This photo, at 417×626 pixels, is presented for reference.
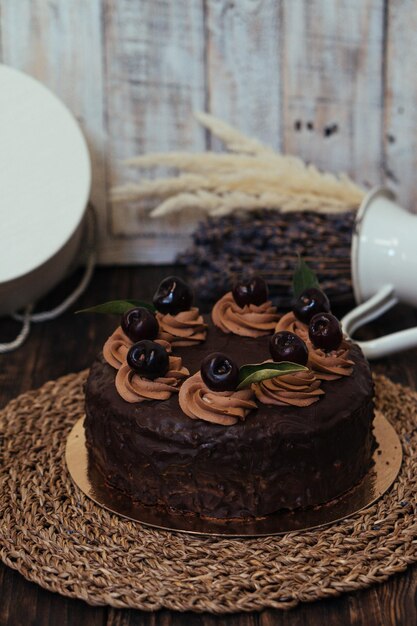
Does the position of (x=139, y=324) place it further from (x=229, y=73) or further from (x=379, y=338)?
(x=229, y=73)

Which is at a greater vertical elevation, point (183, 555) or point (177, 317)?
point (177, 317)

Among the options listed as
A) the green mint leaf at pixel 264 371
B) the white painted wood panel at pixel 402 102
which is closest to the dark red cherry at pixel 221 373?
the green mint leaf at pixel 264 371

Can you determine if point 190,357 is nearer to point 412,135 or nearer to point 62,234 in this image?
point 62,234

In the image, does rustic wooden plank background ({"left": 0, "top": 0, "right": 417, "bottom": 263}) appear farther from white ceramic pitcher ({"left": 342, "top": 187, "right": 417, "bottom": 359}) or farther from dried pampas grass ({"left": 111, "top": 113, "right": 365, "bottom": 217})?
white ceramic pitcher ({"left": 342, "top": 187, "right": 417, "bottom": 359})

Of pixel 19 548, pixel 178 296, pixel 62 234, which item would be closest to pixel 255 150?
pixel 62 234

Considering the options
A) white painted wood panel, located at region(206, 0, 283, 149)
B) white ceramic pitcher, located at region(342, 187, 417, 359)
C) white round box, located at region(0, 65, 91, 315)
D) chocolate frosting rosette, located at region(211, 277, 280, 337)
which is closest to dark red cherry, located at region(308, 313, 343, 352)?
chocolate frosting rosette, located at region(211, 277, 280, 337)

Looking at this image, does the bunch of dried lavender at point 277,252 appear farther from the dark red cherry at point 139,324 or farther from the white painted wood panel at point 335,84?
the dark red cherry at point 139,324

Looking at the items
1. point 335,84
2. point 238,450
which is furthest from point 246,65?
point 238,450
